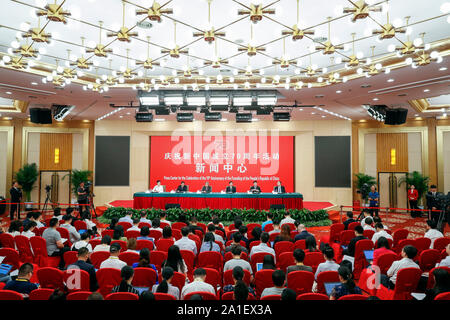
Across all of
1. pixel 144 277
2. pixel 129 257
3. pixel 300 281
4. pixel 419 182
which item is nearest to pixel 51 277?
pixel 129 257

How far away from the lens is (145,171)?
52.1 feet

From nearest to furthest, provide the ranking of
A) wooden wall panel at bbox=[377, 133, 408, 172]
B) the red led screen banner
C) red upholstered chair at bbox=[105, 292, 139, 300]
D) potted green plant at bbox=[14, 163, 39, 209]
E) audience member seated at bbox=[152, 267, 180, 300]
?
red upholstered chair at bbox=[105, 292, 139, 300] < audience member seated at bbox=[152, 267, 180, 300] < potted green plant at bbox=[14, 163, 39, 209] < wooden wall panel at bbox=[377, 133, 408, 172] < the red led screen banner

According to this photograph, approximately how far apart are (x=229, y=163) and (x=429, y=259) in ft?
38.2

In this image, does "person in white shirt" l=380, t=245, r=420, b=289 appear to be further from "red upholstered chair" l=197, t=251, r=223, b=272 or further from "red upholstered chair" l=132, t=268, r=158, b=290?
"red upholstered chair" l=132, t=268, r=158, b=290

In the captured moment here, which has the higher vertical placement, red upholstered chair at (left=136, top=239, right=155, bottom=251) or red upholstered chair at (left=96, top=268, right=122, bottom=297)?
red upholstered chair at (left=136, top=239, right=155, bottom=251)

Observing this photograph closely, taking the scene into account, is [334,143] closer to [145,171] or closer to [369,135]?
[369,135]

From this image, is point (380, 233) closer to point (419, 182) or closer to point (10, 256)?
point (10, 256)

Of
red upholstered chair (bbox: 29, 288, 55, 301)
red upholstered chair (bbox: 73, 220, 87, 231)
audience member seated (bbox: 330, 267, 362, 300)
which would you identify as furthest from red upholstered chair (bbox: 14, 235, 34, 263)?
audience member seated (bbox: 330, 267, 362, 300)

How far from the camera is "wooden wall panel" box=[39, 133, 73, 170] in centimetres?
1477

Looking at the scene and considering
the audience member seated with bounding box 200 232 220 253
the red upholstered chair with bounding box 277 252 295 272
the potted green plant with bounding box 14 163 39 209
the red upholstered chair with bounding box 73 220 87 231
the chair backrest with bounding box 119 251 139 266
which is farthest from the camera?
the potted green plant with bounding box 14 163 39 209

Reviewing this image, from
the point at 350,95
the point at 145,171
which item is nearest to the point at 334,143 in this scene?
the point at 350,95

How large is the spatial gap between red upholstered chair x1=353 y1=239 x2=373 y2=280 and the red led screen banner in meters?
10.4

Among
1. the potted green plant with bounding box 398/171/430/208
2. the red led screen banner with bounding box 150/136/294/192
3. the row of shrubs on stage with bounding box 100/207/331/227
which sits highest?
the red led screen banner with bounding box 150/136/294/192

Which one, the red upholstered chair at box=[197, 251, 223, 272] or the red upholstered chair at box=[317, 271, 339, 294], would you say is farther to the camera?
the red upholstered chair at box=[197, 251, 223, 272]
